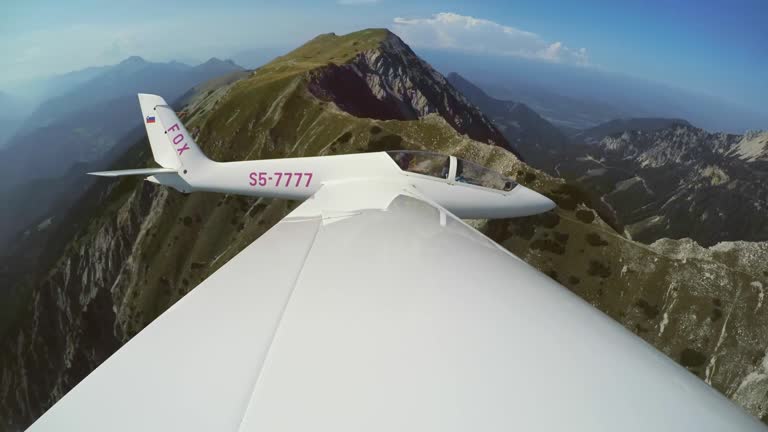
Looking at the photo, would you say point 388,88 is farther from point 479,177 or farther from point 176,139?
point 479,177

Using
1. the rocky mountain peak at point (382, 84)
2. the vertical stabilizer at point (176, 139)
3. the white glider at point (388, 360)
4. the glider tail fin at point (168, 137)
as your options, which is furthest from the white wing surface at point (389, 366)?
the rocky mountain peak at point (382, 84)

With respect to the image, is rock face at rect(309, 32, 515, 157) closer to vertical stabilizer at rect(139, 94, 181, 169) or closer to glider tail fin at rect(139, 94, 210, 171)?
vertical stabilizer at rect(139, 94, 181, 169)

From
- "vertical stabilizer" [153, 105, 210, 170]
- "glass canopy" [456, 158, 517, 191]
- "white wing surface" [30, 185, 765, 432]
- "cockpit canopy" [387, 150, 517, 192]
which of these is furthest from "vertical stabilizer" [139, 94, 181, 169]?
"white wing surface" [30, 185, 765, 432]

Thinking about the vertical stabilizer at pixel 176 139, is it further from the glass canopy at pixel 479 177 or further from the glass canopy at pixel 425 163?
the glass canopy at pixel 479 177

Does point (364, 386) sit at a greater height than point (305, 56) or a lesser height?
lesser

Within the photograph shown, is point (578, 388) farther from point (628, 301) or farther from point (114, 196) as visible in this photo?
point (114, 196)

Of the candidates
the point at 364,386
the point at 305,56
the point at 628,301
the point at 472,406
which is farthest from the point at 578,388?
the point at 305,56

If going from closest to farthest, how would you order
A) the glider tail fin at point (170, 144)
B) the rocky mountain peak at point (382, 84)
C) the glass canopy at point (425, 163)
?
1. the glass canopy at point (425, 163)
2. the glider tail fin at point (170, 144)
3. the rocky mountain peak at point (382, 84)
